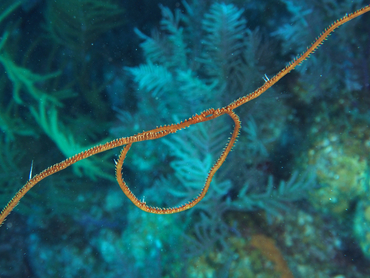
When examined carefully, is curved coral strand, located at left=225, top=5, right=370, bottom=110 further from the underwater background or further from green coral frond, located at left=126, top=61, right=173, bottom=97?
green coral frond, located at left=126, top=61, right=173, bottom=97

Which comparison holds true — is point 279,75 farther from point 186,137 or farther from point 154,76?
point 154,76

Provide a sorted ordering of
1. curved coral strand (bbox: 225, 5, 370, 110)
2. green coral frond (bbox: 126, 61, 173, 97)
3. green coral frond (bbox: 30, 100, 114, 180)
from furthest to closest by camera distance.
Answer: green coral frond (bbox: 30, 100, 114, 180), green coral frond (bbox: 126, 61, 173, 97), curved coral strand (bbox: 225, 5, 370, 110)

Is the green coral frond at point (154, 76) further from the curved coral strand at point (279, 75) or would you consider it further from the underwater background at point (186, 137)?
the curved coral strand at point (279, 75)

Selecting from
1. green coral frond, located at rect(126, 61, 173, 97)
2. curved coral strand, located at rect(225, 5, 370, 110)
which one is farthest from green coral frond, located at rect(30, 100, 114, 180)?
curved coral strand, located at rect(225, 5, 370, 110)

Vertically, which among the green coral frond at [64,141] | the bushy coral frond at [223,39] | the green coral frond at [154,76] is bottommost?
the green coral frond at [64,141]

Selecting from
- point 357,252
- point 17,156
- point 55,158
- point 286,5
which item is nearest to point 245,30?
point 286,5

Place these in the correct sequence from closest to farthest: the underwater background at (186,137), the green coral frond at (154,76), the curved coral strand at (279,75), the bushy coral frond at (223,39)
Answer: the curved coral strand at (279,75) < the underwater background at (186,137) < the bushy coral frond at (223,39) < the green coral frond at (154,76)

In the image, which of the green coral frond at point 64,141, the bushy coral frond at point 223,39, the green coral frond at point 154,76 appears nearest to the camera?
the bushy coral frond at point 223,39

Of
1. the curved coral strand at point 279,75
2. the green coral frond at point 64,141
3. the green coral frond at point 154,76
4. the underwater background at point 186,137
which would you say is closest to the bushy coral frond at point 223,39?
the underwater background at point 186,137

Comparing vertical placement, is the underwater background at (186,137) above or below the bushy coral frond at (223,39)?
below

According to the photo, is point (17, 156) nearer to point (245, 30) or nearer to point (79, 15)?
point (79, 15)
